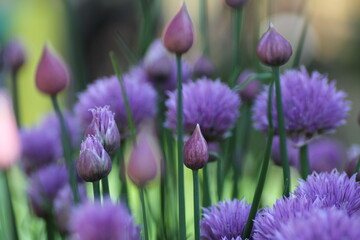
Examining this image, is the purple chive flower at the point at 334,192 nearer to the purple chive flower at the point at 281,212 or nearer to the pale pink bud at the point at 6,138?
the purple chive flower at the point at 281,212

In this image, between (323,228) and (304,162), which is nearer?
(323,228)

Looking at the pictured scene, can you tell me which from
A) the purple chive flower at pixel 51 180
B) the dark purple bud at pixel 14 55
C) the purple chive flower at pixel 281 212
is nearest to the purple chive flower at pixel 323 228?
the purple chive flower at pixel 281 212

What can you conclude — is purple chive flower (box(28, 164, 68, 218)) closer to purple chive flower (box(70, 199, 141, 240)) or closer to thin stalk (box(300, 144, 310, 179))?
thin stalk (box(300, 144, 310, 179))

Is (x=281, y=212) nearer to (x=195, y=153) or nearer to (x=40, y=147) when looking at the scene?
(x=195, y=153)

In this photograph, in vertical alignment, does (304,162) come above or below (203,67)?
below

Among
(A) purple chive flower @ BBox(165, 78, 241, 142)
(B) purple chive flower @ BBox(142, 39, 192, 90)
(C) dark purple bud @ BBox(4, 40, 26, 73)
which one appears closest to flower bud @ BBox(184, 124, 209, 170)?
(A) purple chive flower @ BBox(165, 78, 241, 142)

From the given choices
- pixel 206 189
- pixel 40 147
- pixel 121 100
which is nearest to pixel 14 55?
pixel 40 147

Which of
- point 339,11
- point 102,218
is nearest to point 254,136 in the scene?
point 102,218

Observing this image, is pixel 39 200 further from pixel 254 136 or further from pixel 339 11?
pixel 339 11
